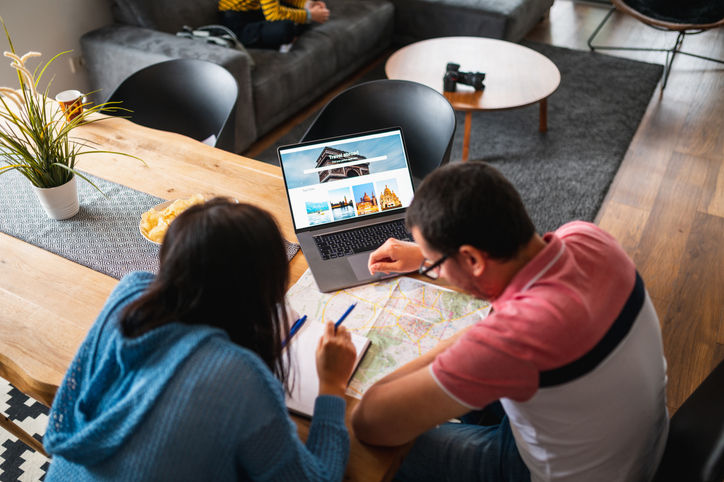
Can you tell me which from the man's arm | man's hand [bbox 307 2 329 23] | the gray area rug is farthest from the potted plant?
Result: man's hand [bbox 307 2 329 23]

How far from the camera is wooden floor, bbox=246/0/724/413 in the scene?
207 cm

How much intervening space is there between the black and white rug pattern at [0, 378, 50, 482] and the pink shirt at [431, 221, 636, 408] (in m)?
1.39

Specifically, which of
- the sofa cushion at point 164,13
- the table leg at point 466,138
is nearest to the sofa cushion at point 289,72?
the sofa cushion at point 164,13

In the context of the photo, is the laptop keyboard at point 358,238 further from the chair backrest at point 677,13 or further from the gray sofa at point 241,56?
the chair backrest at point 677,13

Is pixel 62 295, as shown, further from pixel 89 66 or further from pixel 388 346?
pixel 89 66

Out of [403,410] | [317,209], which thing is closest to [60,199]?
[317,209]

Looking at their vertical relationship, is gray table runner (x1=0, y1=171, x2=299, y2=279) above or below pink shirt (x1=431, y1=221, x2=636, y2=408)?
below

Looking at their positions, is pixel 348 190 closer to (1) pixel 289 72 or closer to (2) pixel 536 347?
(2) pixel 536 347

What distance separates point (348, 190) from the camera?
1.45 metres

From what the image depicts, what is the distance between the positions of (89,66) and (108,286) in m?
2.35

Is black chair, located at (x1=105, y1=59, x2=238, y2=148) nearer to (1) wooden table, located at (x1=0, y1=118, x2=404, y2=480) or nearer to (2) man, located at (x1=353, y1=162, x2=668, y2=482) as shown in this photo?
(1) wooden table, located at (x1=0, y1=118, x2=404, y2=480)

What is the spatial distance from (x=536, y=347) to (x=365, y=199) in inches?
29.0

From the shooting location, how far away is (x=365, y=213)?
4.78 feet

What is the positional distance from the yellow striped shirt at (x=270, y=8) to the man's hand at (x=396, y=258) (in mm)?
2469
